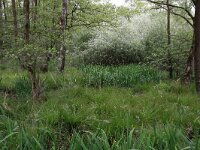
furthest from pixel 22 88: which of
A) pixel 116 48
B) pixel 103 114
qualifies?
pixel 116 48

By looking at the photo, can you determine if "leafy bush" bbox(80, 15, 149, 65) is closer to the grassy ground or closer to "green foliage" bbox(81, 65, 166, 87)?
the grassy ground

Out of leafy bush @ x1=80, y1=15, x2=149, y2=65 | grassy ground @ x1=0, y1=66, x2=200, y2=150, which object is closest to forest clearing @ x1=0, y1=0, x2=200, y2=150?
grassy ground @ x1=0, y1=66, x2=200, y2=150

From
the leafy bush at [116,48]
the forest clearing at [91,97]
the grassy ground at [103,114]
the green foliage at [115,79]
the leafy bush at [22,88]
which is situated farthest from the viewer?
the leafy bush at [116,48]

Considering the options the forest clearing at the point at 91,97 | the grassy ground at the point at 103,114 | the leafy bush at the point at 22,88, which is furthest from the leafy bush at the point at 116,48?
the leafy bush at the point at 22,88

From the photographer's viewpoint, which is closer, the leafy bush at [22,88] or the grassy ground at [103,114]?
the grassy ground at [103,114]

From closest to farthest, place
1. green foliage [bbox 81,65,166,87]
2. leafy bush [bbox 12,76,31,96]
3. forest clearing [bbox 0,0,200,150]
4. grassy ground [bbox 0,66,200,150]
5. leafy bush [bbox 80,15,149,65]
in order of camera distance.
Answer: grassy ground [bbox 0,66,200,150], forest clearing [bbox 0,0,200,150], leafy bush [bbox 12,76,31,96], green foliage [bbox 81,65,166,87], leafy bush [bbox 80,15,149,65]

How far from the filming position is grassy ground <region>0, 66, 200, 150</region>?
3.66 meters

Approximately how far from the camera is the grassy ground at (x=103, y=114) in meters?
3.66

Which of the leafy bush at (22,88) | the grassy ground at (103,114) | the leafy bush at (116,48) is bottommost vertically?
the grassy ground at (103,114)

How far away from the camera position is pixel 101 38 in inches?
638

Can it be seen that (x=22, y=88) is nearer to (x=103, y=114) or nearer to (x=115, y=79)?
(x=103, y=114)

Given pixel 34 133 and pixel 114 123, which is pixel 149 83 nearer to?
pixel 114 123

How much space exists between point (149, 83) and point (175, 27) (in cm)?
637

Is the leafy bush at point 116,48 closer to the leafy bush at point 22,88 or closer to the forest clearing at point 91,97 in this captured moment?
the forest clearing at point 91,97
